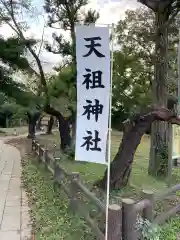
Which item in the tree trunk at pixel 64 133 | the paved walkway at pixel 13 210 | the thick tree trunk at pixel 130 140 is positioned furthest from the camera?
the tree trunk at pixel 64 133

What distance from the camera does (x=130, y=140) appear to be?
5.87m

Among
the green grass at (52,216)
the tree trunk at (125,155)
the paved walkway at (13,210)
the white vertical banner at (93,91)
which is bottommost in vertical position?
the paved walkway at (13,210)

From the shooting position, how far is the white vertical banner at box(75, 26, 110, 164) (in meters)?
3.58

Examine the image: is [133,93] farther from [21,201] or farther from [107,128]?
[107,128]

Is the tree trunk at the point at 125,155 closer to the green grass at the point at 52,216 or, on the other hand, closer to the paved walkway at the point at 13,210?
the green grass at the point at 52,216

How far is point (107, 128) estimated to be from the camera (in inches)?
141

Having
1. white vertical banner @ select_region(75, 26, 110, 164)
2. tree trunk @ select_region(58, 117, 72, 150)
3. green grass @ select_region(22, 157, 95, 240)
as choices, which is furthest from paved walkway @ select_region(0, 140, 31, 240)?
tree trunk @ select_region(58, 117, 72, 150)

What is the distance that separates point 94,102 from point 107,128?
1.13 feet

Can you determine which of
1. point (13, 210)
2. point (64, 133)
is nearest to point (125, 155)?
point (13, 210)

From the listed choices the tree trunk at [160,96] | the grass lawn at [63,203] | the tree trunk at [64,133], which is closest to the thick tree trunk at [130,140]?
the grass lawn at [63,203]

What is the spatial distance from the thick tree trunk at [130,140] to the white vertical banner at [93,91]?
213cm

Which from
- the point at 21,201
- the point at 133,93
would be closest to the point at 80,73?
the point at 21,201

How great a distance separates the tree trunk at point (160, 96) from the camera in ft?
26.0

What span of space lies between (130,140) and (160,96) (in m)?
2.76
